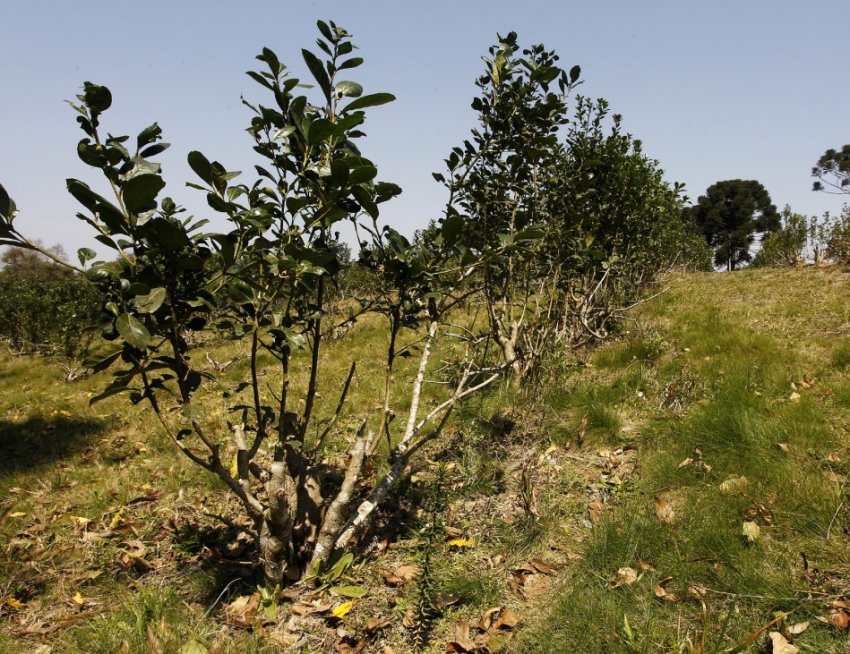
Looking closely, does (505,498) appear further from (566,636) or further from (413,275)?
(413,275)

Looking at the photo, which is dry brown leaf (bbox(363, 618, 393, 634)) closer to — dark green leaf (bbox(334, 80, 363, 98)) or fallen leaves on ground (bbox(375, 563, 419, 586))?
fallen leaves on ground (bbox(375, 563, 419, 586))

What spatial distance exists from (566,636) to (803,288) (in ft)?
32.0

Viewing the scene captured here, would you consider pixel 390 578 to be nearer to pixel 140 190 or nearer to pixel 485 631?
pixel 485 631

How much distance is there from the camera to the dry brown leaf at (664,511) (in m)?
3.01

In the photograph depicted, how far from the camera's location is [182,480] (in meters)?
4.35

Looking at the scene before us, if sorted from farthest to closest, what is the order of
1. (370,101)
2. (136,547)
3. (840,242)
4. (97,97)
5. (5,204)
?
(840,242), (136,547), (370,101), (97,97), (5,204)


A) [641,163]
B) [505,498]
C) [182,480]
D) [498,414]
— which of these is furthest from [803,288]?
[182,480]

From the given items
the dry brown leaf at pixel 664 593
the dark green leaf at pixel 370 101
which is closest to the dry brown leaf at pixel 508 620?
the dry brown leaf at pixel 664 593

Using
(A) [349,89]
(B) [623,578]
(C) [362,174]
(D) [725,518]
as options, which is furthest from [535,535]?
(A) [349,89]

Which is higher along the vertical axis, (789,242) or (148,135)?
(789,242)

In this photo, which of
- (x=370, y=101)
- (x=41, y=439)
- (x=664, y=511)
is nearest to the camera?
(x=370, y=101)

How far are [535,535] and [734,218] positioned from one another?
50675 mm

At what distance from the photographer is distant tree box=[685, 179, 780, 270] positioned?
143ft

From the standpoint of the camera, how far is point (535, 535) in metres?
3.11
